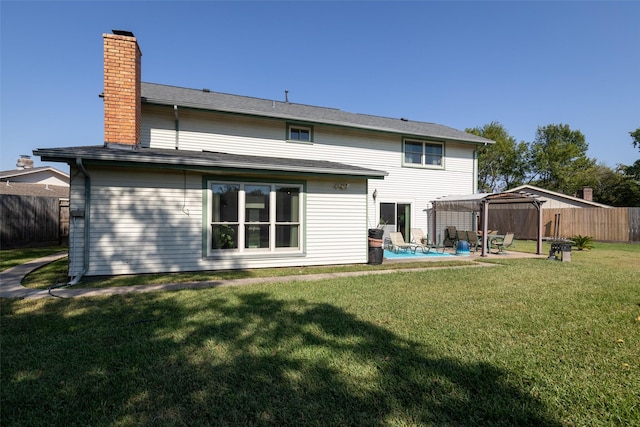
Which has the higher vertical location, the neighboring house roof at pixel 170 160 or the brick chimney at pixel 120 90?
the brick chimney at pixel 120 90

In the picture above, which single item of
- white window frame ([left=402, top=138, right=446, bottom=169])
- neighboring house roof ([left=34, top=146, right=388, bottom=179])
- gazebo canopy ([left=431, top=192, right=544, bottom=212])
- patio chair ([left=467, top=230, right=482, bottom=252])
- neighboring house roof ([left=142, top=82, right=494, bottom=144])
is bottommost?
patio chair ([left=467, top=230, right=482, bottom=252])

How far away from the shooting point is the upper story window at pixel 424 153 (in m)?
14.5

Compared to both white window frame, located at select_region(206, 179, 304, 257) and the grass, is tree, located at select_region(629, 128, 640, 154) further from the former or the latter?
white window frame, located at select_region(206, 179, 304, 257)

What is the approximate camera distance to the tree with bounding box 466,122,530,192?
41531 mm

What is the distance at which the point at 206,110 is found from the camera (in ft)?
35.6

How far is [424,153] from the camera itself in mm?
14789

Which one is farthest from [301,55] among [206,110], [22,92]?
[22,92]

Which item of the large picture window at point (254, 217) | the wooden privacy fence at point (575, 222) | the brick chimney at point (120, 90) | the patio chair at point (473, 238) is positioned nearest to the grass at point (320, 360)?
the large picture window at point (254, 217)

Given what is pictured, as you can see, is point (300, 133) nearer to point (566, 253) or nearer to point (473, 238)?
point (473, 238)

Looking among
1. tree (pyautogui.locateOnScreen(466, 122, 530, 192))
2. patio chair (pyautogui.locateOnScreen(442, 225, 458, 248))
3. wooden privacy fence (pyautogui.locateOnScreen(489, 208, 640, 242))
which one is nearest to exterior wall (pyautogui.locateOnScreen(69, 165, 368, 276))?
patio chair (pyautogui.locateOnScreen(442, 225, 458, 248))

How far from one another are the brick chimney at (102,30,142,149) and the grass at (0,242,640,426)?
193 inches

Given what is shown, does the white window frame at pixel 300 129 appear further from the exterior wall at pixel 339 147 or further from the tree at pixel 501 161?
the tree at pixel 501 161

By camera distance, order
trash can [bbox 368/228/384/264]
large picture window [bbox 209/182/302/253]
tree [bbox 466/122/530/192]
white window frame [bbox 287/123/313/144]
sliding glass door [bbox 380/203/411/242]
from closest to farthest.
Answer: large picture window [bbox 209/182/302/253], trash can [bbox 368/228/384/264], white window frame [bbox 287/123/313/144], sliding glass door [bbox 380/203/411/242], tree [bbox 466/122/530/192]

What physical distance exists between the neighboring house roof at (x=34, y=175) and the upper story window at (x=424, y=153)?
2944 centimetres
